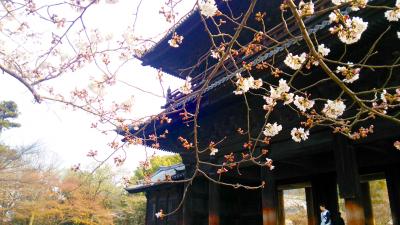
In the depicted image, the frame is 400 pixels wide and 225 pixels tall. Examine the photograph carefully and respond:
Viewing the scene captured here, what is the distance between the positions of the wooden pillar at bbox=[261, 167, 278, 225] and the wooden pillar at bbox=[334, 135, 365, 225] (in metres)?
1.39

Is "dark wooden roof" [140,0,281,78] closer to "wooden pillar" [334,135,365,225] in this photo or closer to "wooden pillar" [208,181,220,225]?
"wooden pillar" [208,181,220,225]

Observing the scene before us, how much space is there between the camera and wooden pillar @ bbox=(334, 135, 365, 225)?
4.32 meters

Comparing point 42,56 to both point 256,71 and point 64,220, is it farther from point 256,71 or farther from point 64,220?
point 64,220

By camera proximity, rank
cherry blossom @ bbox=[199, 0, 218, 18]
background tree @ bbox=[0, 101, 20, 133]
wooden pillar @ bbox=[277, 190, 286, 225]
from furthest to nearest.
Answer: background tree @ bbox=[0, 101, 20, 133], wooden pillar @ bbox=[277, 190, 286, 225], cherry blossom @ bbox=[199, 0, 218, 18]

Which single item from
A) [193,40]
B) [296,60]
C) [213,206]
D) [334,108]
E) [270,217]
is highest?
[193,40]

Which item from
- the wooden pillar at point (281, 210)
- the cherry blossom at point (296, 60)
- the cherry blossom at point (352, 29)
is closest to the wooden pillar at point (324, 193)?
the wooden pillar at point (281, 210)

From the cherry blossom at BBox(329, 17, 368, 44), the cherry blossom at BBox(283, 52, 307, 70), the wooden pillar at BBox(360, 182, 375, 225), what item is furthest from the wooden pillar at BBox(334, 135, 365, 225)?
the wooden pillar at BBox(360, 182, 375, 225)

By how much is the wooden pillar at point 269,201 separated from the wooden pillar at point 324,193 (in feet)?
9.02

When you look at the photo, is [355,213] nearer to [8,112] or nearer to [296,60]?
[296,60]

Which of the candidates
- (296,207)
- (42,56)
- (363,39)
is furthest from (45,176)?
(363,39)

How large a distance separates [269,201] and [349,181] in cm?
159

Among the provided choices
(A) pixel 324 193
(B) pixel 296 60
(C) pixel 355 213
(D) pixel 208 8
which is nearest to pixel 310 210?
(A) pixel 324 193

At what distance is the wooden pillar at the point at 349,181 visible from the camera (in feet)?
14.2

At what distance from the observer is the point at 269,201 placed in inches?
222
